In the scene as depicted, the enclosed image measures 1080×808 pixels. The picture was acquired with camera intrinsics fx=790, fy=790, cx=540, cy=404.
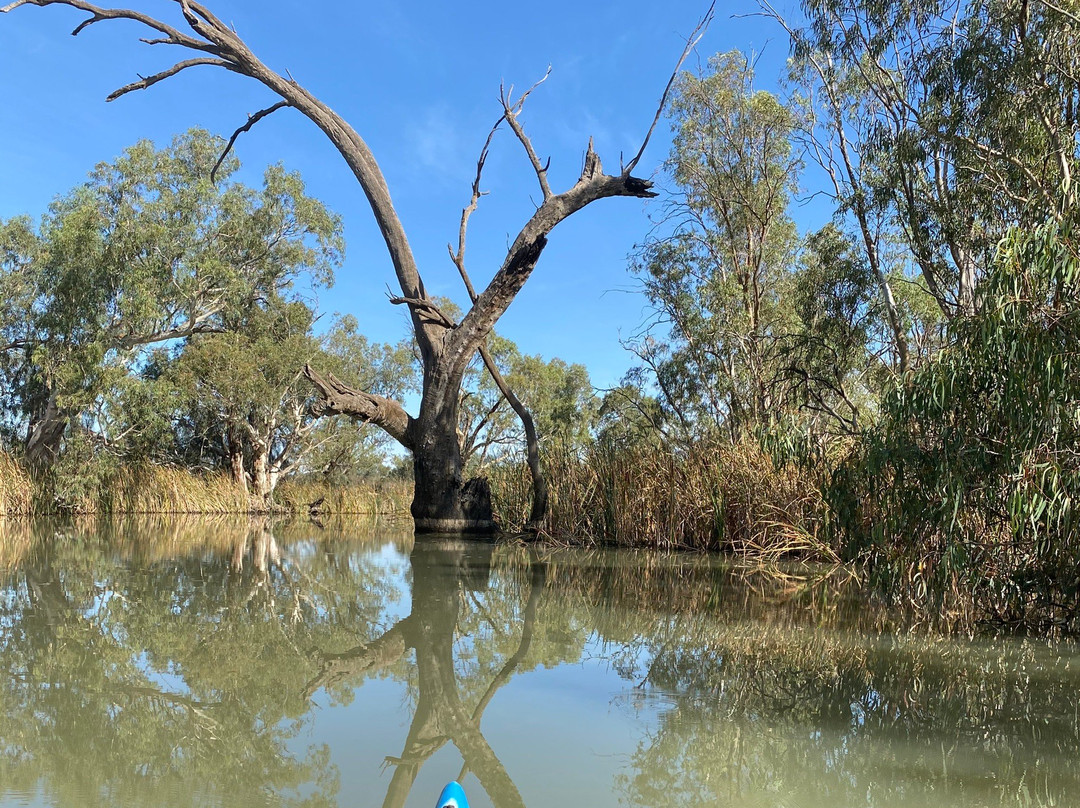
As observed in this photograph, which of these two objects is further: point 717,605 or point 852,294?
point 852,294

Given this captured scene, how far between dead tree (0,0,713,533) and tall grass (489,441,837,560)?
2.60ft

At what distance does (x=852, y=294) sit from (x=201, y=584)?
319 inches

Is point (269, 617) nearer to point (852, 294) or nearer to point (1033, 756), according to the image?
point (1033, 756)

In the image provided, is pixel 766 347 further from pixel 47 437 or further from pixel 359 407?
pixel 47 437

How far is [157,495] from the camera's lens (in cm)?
1717

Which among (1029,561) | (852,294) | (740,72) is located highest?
(740,72)

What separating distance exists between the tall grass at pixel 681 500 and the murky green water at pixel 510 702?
2.69 m

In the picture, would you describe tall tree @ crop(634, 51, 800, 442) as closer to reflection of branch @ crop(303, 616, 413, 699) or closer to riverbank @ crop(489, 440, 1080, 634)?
riverbank @ crop(489, 440, 1080, 634)

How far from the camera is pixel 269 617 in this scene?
4129 millimetres

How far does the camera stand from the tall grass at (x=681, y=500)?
7.81 metres

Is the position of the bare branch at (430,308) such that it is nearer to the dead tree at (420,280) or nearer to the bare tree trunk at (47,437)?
the dead tree at (420,280)

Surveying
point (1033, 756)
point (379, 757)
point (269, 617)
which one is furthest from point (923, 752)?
point (269, 617)

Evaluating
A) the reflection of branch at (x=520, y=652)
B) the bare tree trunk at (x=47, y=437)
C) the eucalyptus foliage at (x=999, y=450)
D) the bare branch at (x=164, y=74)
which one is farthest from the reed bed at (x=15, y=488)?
the eucalyptus foliage at (x=999, y=450)

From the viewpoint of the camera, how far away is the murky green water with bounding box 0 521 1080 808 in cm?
200
